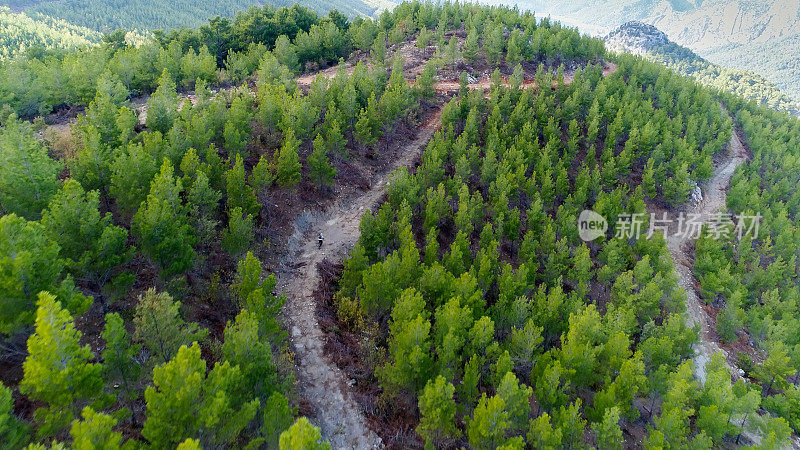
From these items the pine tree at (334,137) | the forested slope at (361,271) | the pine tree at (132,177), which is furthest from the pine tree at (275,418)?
the pine tree at (334,137)

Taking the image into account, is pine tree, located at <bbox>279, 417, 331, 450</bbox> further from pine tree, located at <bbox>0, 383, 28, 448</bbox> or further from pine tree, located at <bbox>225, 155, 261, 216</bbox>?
pine tree, located at <bbox>225, 155, 261, 216</bbox>

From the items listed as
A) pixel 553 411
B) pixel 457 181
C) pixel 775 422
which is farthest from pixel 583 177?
pixel 553 411

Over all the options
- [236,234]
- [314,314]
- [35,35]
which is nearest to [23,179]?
[236,234]

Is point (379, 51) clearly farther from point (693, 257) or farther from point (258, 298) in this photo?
point (258, 298)

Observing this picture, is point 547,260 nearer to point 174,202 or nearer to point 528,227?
point 528,227

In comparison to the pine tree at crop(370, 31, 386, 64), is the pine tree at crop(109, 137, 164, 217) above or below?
below

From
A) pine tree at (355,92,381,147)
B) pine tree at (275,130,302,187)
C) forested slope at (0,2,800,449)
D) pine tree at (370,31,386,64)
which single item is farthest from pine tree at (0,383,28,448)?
pine tree at (370,31,386,64)
